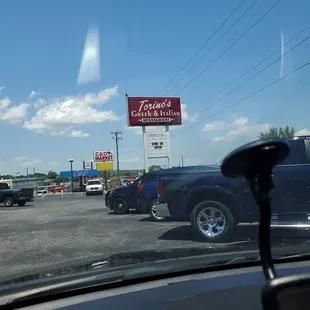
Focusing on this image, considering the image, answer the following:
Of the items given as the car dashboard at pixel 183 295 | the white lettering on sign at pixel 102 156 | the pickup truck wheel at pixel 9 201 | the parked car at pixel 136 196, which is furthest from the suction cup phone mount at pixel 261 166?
the white lettering on sign at pixel 102 156

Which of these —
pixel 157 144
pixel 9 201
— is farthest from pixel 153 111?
pixel 9 201

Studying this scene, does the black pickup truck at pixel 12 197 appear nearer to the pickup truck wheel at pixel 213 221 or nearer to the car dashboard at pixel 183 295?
the pickup truck wheel at pixel 213 221

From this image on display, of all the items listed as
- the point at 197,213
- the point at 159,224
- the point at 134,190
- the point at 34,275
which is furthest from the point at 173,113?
the point at 34,275

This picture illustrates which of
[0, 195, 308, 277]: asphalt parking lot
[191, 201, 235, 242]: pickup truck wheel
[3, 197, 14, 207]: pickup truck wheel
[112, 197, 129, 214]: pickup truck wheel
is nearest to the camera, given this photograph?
[0, 195, 308, 277]: asphalt parking lot

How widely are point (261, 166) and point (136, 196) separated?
45.8ft

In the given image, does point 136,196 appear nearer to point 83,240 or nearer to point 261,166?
point 83,240

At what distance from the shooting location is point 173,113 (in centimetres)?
3428

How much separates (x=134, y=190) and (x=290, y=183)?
28.4 feet

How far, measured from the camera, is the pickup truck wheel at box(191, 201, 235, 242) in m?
8.52

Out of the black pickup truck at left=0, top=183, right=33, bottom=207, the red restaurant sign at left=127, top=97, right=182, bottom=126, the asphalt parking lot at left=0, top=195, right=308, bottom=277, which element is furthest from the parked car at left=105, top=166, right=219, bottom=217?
the red restaurant sign at left=127, top=97, right=182, bottom=126

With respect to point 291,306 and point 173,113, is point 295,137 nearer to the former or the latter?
point 291,306

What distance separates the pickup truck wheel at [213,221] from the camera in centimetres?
852

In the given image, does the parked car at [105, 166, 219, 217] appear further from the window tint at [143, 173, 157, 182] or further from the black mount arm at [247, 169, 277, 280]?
the black mount arm at [247, 169, 277, 280]

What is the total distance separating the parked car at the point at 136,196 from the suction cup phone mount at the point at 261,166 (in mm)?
12128
